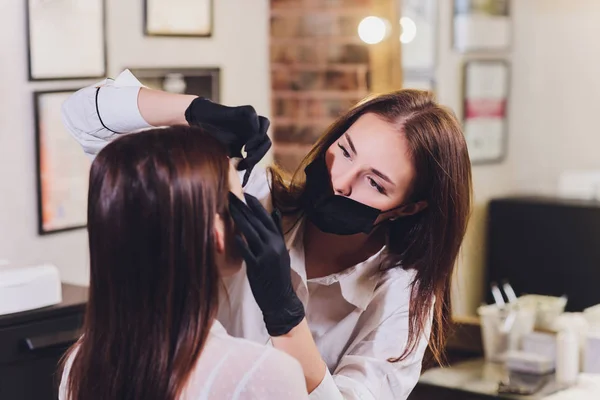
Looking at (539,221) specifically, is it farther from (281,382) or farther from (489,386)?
(281,382)

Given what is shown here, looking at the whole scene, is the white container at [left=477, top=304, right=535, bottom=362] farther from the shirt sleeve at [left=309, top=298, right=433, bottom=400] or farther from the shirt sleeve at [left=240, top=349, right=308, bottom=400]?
the shirt sleeve at [left=240, top=349, right=308, bottom=400]

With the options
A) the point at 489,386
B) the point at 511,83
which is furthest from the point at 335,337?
the point at 511,83

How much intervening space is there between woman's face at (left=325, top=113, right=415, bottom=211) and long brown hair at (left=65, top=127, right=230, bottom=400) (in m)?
0.48

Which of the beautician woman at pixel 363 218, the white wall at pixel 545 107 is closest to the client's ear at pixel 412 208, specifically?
the beautician woman at pixel 363 218

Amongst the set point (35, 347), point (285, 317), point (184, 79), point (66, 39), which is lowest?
point (35, 347)

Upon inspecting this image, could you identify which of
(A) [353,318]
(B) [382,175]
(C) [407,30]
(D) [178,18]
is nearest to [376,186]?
(B) [382,175]

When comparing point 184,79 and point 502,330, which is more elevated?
point 184,79

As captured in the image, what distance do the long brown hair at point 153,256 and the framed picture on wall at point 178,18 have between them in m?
1.79

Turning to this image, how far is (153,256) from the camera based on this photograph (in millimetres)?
1290

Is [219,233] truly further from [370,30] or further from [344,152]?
[370,30]

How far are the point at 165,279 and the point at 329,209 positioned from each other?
1.93 ft

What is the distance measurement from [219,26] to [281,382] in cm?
222

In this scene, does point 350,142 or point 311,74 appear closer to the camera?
point 350,142

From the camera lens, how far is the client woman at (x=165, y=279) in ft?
4.20
